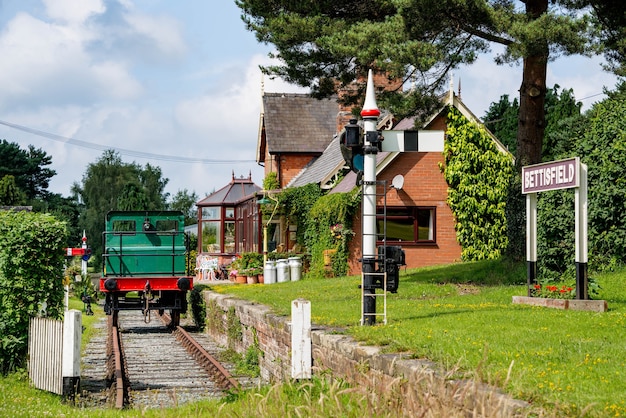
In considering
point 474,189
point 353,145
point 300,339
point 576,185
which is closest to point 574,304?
point 576,185

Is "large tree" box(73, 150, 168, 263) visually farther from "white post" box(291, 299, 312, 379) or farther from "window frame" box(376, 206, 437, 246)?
"white post" box(291, 299, 312, 379)

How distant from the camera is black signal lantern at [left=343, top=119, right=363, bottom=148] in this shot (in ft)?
42.4

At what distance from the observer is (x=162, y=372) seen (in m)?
16.2

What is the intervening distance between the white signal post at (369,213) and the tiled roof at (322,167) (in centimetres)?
2081

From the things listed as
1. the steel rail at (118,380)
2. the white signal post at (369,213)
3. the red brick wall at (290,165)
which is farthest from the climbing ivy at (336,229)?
the white signal post at (369,213)

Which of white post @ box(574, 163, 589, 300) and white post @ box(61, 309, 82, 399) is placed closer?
white post @ box(61, 309, 82, 399)

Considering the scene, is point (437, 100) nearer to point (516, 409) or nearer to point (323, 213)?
point (323, 213)

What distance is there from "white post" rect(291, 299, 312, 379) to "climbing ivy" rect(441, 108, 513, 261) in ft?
65.8

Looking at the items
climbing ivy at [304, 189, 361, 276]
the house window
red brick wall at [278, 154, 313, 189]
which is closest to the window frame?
the house window

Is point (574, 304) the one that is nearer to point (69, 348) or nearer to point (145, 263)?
point (69, 348)

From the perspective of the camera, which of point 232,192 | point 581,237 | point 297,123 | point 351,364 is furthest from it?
point 232,192

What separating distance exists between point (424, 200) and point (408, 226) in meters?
1.02

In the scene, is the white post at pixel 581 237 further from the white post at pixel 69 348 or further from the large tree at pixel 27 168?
the large tree at pixel 27 168

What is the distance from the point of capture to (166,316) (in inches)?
1179
